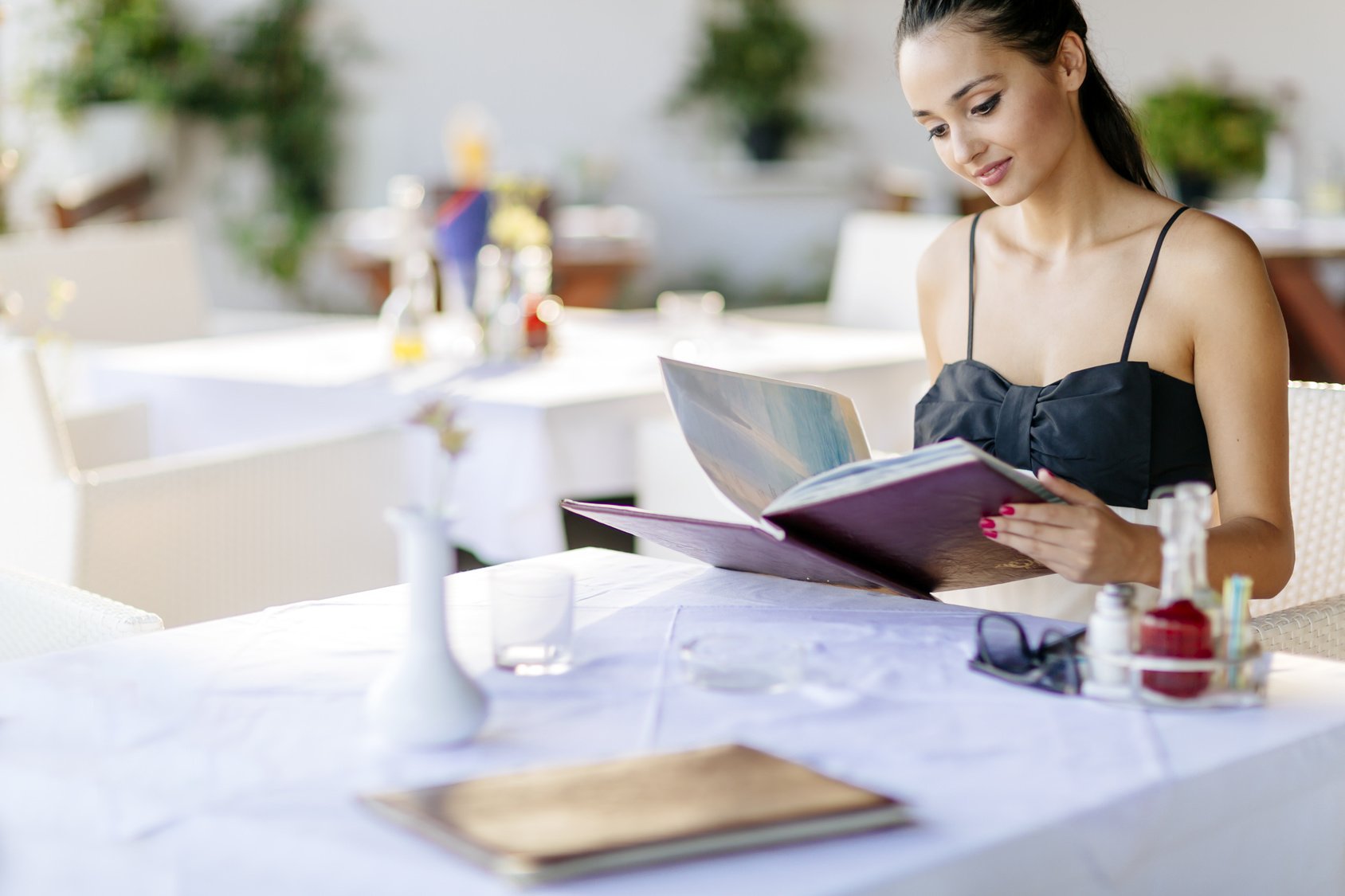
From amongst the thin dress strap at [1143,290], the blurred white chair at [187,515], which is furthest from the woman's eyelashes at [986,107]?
the blurred white chair at [187,515]

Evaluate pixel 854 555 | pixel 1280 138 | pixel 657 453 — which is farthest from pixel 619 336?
pixel 1280 138

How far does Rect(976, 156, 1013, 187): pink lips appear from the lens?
167 centimetres

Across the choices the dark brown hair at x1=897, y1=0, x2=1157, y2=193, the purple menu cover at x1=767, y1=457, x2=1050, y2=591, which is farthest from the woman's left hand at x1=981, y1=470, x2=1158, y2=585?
the dark brown hair at x1=897, y1=0, x2=1157, y2=193

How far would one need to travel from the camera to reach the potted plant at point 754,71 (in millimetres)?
8945

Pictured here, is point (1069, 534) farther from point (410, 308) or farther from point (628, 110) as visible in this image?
point (628, 110)

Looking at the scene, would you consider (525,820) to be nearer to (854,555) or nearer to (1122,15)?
(854,555)

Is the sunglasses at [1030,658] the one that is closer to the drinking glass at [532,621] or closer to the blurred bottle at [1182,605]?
the blurred bottle at [1182,605]

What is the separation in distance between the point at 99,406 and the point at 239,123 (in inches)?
235

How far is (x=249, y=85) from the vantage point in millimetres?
8703

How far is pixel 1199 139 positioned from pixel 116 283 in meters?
4.22

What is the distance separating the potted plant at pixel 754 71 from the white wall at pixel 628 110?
12 centimetres

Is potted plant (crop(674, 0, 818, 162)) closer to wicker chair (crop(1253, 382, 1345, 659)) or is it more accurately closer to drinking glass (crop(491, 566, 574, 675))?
wicker chair (crop(1253, 382, 1345, 659))

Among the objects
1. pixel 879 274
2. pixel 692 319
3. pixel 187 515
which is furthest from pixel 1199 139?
pixel 187 515

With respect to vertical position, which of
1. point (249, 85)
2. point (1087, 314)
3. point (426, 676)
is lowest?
point (426, 676)
